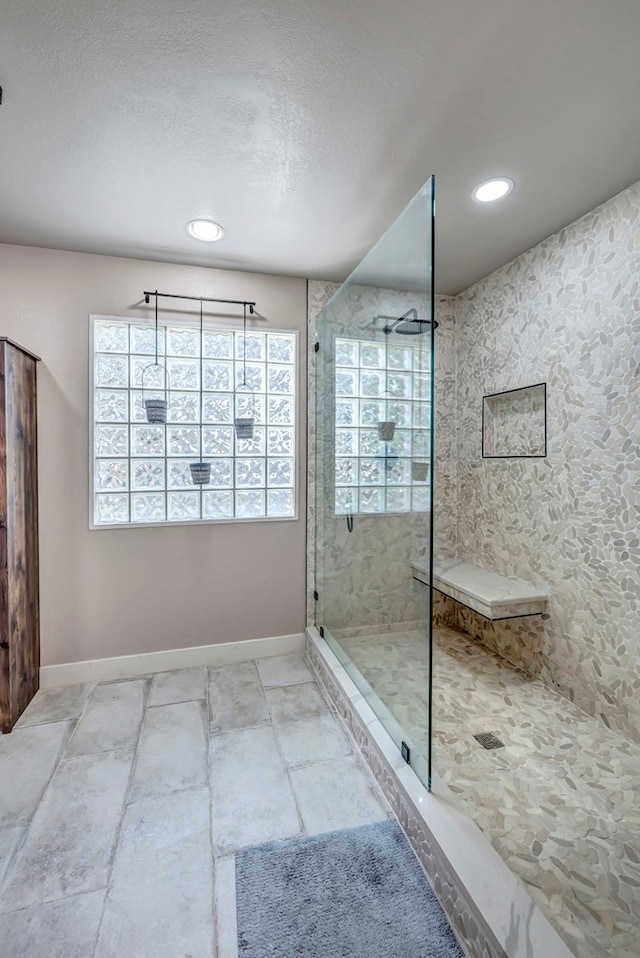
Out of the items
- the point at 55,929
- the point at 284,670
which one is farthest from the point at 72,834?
the point at 284,670

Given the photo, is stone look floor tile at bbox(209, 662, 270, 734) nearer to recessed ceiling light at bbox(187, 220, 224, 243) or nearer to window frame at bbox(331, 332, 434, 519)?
window frame at bbox(331, 332, 434, 519)

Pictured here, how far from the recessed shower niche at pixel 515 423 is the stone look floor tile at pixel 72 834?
256cm

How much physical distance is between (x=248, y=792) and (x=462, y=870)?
0.86m

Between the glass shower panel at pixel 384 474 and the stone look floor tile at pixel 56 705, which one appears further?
the stone look floor tile at pixel 56 705

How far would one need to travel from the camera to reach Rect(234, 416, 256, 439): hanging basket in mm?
2473

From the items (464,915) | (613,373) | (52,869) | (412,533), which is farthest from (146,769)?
→ (613,373)

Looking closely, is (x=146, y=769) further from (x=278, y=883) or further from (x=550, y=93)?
(x=550, y=93)

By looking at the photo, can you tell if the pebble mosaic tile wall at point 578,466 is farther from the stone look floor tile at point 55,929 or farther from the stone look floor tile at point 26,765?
the stone look floor tile at point 26,765

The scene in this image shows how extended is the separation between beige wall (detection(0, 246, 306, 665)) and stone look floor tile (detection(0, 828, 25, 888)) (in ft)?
3.46

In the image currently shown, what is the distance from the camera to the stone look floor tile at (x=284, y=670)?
2434mm

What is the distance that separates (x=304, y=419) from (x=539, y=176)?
170 centimetres

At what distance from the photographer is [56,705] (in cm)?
219

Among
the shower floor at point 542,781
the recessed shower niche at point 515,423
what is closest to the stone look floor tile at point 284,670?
the shower floor at point 542,781

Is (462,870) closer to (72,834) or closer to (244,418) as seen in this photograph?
(72,834)
